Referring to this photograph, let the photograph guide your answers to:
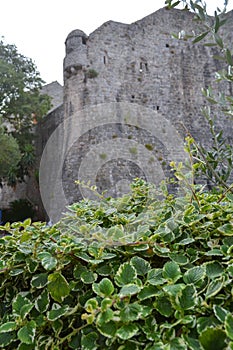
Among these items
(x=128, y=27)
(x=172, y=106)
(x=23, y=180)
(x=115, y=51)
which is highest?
(x=128, y=27)

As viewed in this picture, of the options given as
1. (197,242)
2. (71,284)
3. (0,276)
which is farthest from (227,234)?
(0,276)

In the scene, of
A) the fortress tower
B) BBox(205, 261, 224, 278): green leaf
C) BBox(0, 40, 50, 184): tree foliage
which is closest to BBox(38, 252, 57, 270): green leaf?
BBox(205, 261, 224, 278): green leaf

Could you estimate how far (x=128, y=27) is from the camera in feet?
42.3

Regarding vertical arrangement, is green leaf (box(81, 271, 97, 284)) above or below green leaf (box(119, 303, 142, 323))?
above

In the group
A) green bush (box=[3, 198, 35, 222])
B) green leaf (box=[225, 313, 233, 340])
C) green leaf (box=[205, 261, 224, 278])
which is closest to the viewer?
green leaf (box=[225, 313, 233, 340])

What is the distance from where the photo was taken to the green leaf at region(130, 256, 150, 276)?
94cm

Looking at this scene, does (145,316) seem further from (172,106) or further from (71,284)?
(172,106)

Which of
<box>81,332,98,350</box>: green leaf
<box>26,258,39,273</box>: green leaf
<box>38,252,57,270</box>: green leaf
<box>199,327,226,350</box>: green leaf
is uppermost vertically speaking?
<box>38,252,57,270</box>: green leaf

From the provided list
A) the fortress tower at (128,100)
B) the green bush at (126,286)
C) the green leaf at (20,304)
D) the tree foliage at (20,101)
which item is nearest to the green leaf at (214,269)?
the green bush at (126,286)

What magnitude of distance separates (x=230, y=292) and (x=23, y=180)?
17438 millimetres

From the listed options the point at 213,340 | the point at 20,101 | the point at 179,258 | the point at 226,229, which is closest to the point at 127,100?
the point at 20,101

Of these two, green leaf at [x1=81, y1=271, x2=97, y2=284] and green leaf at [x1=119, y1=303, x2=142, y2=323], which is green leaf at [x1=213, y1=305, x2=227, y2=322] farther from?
green leaf at [x1=81, y1=271, x2=97, y2=284]

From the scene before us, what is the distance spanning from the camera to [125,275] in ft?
2.92

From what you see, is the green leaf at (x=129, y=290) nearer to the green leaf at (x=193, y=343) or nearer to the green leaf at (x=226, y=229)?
the green leaf at (x=193, y=343)
